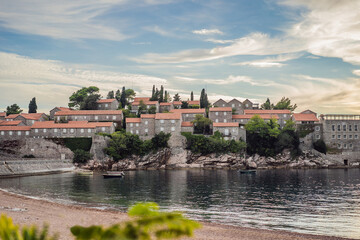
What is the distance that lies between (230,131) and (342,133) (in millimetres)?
32360

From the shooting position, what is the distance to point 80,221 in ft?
64.9

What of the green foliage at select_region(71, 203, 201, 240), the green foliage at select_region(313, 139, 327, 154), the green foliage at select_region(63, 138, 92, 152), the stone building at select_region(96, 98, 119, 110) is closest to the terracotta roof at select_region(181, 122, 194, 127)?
the green foliage at select_region(63, 138, 92, 152)

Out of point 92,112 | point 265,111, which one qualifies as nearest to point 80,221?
point 92,112

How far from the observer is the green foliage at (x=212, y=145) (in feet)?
259

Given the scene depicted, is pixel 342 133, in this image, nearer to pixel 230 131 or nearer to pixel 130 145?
pixel 230 131

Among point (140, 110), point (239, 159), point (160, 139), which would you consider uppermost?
point (140, 110)

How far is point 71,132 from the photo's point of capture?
80.2 metres

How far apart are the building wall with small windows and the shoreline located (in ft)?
248

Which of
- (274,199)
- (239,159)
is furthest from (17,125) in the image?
(274,199)

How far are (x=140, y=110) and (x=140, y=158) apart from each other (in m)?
24.0

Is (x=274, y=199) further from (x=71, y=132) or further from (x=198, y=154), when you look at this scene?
(x=71, y=132)

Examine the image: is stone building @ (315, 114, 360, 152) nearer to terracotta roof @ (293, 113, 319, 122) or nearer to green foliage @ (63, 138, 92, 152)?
terracotta roof @ (293, 113, 319, 122)

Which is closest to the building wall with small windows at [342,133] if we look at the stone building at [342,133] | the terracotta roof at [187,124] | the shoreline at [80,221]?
the stone building at [342,133]

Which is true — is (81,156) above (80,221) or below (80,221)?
below
